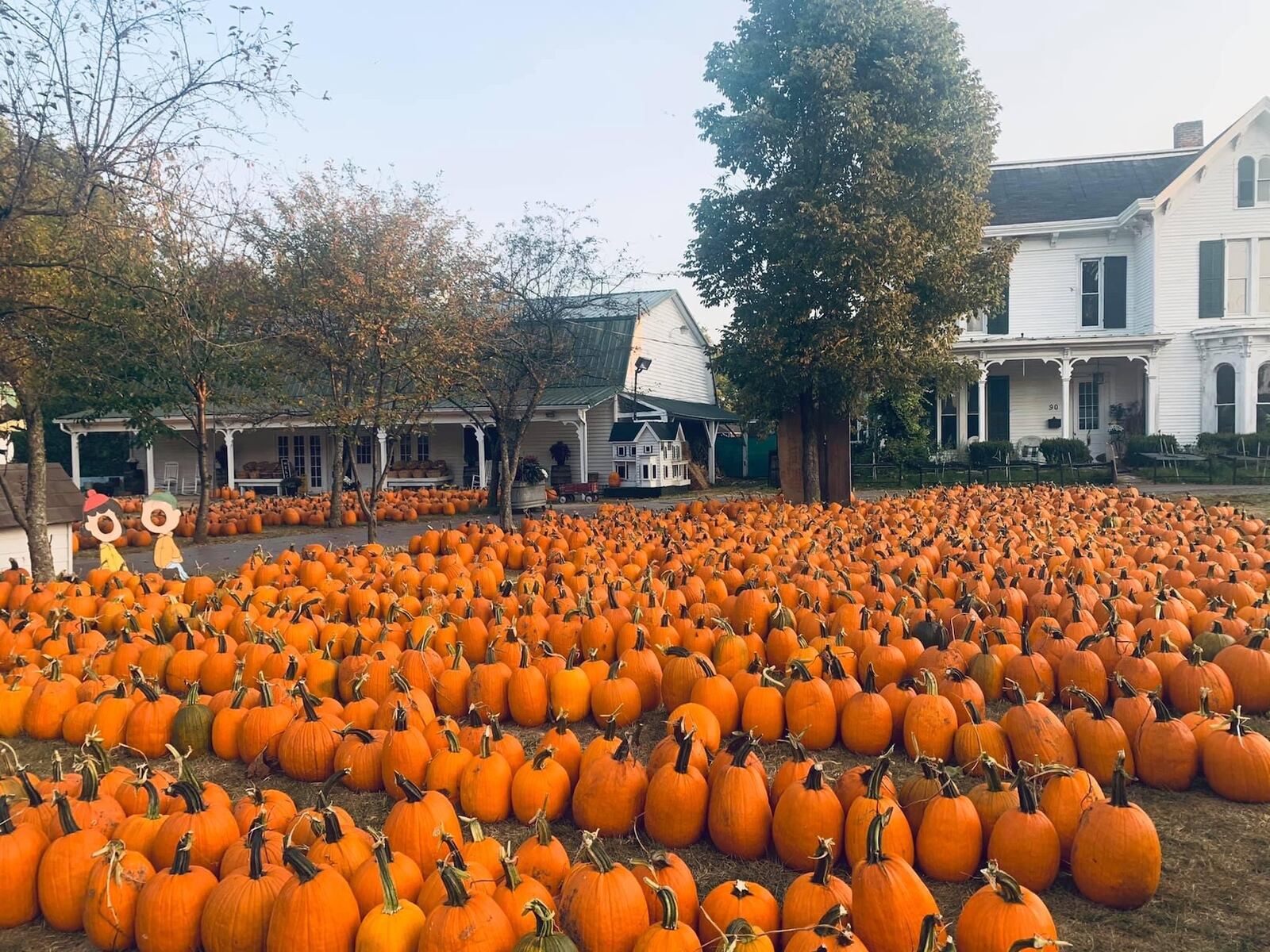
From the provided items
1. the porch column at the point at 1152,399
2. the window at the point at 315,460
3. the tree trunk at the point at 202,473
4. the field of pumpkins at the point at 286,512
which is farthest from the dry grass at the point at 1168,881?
the window at the point at 315,460

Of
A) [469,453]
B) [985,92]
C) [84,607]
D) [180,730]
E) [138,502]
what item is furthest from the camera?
[469,453]

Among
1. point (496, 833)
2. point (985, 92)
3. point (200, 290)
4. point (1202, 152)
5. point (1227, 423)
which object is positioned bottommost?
point (496, 833)

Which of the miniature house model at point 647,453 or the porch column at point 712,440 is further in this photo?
the porch column at point 712,440

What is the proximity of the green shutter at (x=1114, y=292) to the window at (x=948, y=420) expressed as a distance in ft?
16.0

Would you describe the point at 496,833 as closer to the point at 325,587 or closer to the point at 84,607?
the point at 325,587

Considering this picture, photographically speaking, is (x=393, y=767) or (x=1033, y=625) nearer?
(x=393, y=767)

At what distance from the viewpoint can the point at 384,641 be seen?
20.7 ft

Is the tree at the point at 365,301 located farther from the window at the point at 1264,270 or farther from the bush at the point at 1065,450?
the window at the point at 1264,270

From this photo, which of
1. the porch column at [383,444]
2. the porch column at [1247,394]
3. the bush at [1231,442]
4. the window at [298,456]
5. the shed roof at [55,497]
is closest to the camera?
the shed roof at [55,497]

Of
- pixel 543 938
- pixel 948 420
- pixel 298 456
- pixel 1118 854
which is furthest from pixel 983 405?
pixel 543 938

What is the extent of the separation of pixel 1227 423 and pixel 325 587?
2574cm

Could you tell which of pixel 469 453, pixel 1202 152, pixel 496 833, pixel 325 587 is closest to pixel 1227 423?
pixel 1202 152

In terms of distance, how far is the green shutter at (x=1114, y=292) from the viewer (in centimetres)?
2656

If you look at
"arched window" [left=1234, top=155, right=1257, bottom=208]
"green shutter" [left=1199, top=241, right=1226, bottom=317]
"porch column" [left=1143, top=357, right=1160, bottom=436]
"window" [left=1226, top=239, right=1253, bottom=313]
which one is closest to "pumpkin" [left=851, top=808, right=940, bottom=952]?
"porch column" [left=1143, top=357, right=1160, bottom=436]
